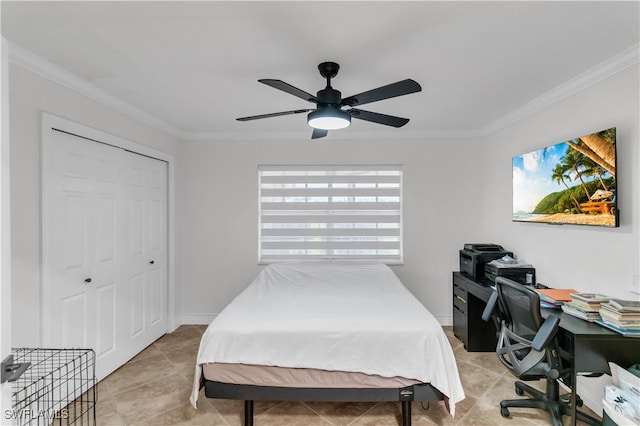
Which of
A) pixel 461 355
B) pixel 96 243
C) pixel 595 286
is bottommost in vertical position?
pixel 461 355

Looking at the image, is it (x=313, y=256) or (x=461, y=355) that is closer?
(x=461, y=355)

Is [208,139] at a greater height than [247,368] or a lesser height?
greater

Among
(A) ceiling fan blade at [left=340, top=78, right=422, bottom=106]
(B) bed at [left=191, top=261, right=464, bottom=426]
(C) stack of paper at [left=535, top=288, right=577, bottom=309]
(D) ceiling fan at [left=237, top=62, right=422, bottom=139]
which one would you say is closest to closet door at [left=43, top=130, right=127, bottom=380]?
(B) bed at [left=191, top=261, right=464, bottom=426]

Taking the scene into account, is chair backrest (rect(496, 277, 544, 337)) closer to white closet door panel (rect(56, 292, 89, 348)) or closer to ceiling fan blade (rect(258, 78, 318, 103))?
ceiling fan blade (rect(258, 78, 318, 103))

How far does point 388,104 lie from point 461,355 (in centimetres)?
267

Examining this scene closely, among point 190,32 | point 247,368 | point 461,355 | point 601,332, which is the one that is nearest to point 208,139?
point 190,32

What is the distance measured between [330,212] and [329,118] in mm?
2077

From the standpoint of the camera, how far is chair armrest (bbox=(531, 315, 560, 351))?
177 cm

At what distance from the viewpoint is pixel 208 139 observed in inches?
158

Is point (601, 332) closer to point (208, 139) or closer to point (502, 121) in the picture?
point (502, 121)

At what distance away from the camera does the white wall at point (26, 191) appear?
1956 mm

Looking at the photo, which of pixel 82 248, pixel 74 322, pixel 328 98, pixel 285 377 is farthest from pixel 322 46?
pixel 74 322

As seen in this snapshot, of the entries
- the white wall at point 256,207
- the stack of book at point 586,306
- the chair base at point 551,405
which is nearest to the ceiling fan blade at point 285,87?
the white wall at point 256,207

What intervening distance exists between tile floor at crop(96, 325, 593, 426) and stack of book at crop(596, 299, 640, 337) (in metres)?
0.89
